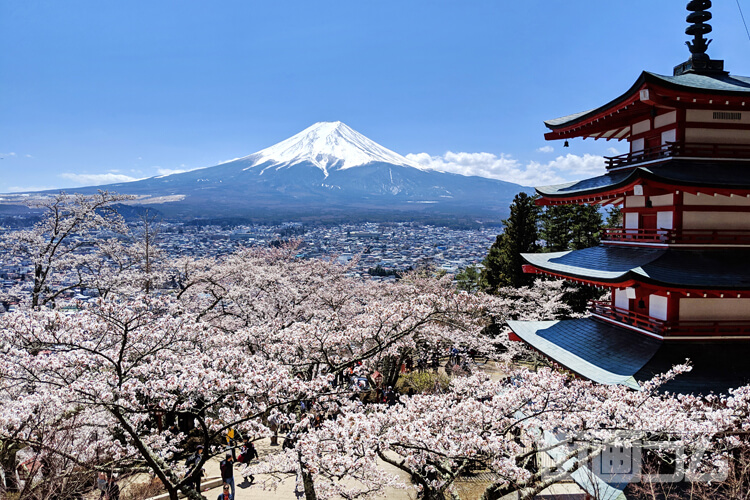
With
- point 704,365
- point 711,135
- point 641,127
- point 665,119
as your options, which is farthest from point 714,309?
point 641,127

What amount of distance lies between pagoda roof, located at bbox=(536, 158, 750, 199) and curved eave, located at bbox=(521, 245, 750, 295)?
1.26 m

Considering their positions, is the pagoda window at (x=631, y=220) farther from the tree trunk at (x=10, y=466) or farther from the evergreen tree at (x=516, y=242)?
the tree trunk at (x=10, y=466)

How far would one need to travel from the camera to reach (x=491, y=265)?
77.5ft

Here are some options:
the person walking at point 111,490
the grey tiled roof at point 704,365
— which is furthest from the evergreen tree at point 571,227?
the person walking at point 111,490

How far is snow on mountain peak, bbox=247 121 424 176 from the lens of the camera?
13700 cm

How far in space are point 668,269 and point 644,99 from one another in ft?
9.86

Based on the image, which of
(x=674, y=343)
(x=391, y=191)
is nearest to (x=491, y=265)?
(x=674, y=343)

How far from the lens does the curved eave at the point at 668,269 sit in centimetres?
623

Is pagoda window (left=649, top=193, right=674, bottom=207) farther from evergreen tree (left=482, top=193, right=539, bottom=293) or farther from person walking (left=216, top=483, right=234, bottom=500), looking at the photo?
evergreen tree (left=482, top=193, right=539, bottom=293)

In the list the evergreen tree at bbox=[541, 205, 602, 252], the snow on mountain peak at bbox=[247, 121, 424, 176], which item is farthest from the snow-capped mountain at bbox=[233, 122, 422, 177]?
the evergreen tree at bbox=[541, 205, 602, 252]

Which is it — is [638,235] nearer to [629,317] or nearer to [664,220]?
[664,220]

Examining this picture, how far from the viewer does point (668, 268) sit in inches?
265

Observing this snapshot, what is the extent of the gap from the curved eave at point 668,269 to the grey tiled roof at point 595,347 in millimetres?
1282

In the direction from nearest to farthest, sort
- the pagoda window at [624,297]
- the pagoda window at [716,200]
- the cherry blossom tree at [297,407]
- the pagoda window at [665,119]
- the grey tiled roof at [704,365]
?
the cherry blossom tree at [297,407] < the grey tiled roof at [704,365] < the pagoda window at [716,200] < the pagoda window at [665,119] < the pagoda window at [624,297]
